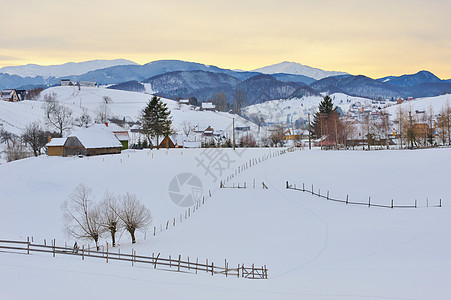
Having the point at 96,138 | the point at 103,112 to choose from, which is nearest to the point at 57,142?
the point at 96,138

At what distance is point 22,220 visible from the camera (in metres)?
37.8

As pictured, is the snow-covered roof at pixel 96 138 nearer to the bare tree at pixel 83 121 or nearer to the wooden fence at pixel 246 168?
the wooden fence at pixel 246 168

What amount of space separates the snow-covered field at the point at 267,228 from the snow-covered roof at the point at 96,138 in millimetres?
4343

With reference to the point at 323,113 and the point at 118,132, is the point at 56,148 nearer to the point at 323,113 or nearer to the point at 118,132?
the point at 118,132

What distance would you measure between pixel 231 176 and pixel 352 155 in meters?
19.4

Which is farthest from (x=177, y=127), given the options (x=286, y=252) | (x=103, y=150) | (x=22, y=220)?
(x=286, y=252)

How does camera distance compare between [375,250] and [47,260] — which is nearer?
[47,260]

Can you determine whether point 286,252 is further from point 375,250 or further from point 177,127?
point 177,127

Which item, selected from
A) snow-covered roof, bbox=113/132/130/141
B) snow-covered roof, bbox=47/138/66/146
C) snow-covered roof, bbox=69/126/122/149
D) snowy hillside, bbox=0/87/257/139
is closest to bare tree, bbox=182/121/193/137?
snowy hillside, bbox=0/87/257/139

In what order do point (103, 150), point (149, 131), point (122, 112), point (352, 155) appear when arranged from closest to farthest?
1. point (352, 155)
2. point (103, 150)
3. point (149, 131)
4. point (122, 112)

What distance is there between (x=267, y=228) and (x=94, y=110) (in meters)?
145

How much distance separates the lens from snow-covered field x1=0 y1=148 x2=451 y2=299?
60.0 feet

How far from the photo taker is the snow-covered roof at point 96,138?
209ft

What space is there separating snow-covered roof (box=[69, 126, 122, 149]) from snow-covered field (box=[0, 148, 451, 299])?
434 centimetres
